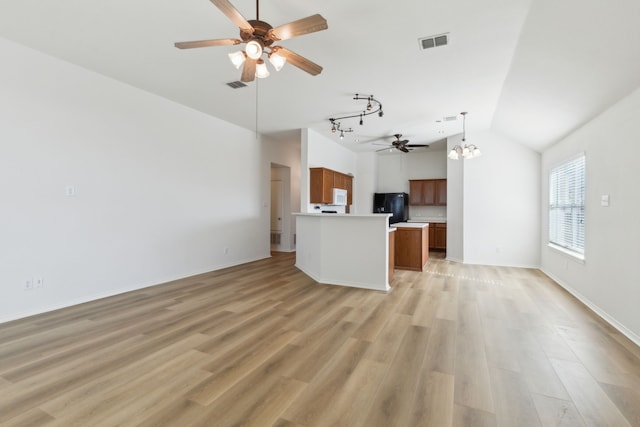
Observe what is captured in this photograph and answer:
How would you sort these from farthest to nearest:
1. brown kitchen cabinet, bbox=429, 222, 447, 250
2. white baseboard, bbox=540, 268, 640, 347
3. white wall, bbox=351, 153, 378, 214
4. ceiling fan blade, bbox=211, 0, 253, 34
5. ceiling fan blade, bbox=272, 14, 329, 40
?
white wall, bbox=351, 153, 378, 214, brown kitchen cabinet, bbox=429, 222, 447, 250, white baseboard, bbox=540, 268, 640, 347, ceiling fan blade, bbox=272, 14, 329, 40, ceiling fan blade, bbox=211, 0, 253, 34

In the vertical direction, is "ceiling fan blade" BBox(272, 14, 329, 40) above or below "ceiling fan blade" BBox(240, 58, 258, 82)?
above

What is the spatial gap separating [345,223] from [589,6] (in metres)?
3.49

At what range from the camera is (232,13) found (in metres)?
2.07

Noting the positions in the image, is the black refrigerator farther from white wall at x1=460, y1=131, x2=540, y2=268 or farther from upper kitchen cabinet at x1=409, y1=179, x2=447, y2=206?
white wall at x1=460, y1=131, x2=540, y2=268

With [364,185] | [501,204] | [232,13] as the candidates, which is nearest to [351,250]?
[232,13]

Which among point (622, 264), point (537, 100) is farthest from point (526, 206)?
point (622, 264)

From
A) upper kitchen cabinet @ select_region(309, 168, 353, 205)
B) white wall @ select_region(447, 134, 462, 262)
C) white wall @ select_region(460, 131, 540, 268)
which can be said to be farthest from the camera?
white wall @ select_region(447, 134, 462, 262)

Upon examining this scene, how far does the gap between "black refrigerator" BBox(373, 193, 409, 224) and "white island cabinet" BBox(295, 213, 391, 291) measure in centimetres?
439

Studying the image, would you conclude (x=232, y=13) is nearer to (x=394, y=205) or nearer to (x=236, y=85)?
(x=236, y=85)

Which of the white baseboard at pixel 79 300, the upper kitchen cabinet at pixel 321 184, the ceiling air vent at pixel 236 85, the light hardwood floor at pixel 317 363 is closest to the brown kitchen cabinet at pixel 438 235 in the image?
the upper kitchen cabinet at pixel 321 184

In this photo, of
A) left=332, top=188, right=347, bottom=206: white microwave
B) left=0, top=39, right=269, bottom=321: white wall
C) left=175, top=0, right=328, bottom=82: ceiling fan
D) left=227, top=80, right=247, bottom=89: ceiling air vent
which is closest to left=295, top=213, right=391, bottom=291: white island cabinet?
left=332, top=188, right=347, bottom=206: white microwave

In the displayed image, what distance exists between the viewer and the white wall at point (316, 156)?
6477 millimetres

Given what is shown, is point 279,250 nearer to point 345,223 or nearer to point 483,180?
point 345,223

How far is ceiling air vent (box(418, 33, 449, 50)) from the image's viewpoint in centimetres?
294
